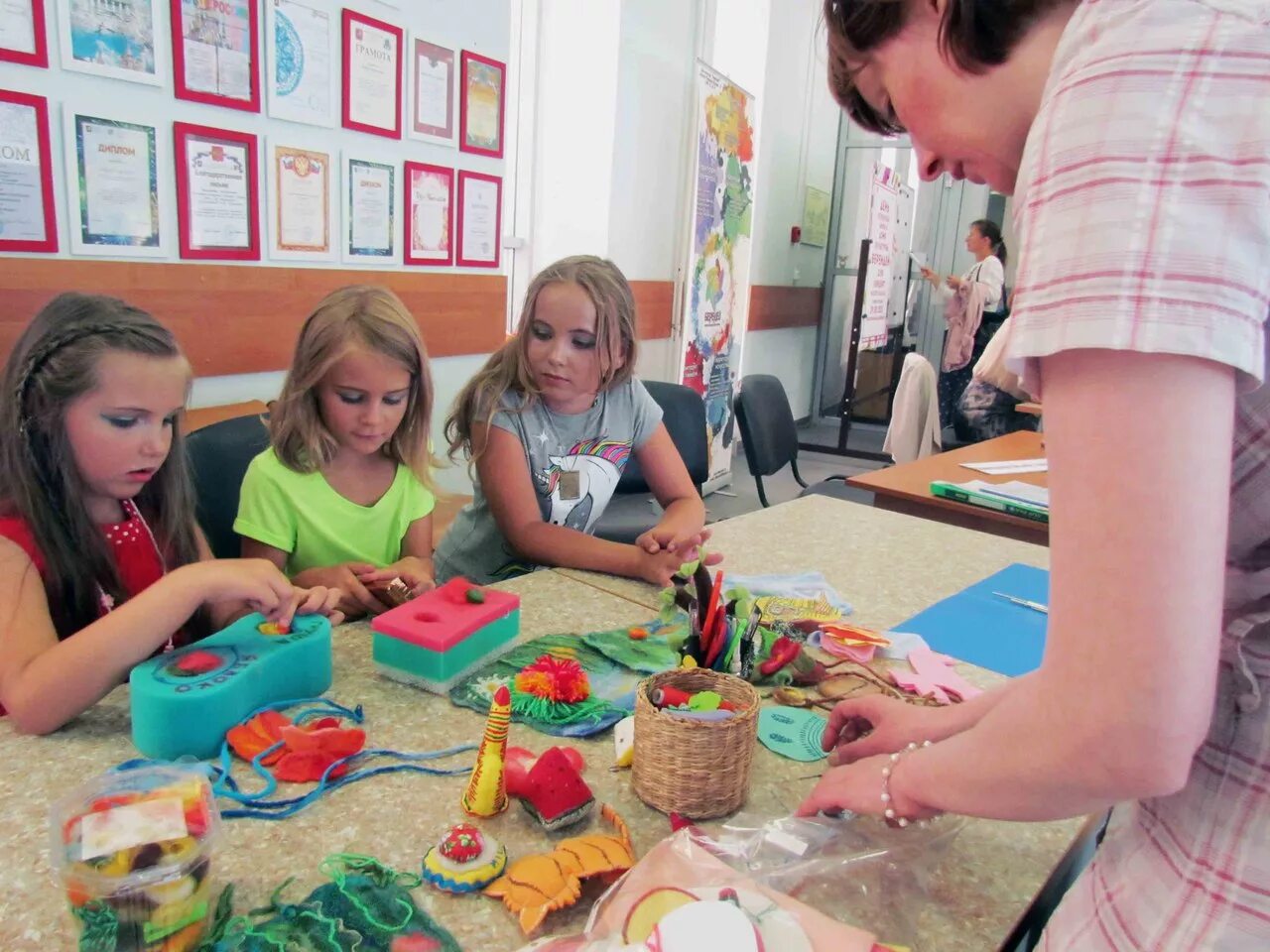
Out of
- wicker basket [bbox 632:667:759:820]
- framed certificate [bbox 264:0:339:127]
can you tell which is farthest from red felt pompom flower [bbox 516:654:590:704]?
framed certificate [bbox 264:0:339:127]

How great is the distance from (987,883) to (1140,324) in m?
0.56

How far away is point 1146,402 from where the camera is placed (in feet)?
1.25

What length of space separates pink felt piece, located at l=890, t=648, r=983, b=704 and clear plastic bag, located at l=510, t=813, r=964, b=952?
299mm

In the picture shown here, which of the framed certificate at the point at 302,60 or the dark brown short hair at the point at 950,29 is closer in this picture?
the dark brown short hair at the point at 950,29

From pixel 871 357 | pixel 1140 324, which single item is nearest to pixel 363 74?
pixel 1140 324

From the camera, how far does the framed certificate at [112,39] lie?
1931 mm

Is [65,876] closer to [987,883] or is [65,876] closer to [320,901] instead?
[320,901]

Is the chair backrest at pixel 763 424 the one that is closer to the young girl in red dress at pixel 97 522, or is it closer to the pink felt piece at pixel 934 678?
the pink felt piece at pixel 934 678

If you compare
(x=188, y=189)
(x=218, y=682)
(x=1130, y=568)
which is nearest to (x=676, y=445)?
(x=188, y=189)

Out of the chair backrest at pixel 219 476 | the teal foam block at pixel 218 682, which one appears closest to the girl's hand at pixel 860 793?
the teal foam block at pixel 218 682

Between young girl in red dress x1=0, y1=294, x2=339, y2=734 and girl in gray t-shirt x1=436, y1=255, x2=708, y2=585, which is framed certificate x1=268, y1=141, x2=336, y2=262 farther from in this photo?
young girl in red dress x1=0, y1=294, x2=339, y2=734

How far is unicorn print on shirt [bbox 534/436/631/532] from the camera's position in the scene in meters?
1.76

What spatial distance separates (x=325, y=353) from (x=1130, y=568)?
1317 mm

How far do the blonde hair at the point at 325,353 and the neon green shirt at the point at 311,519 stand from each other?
4cm
